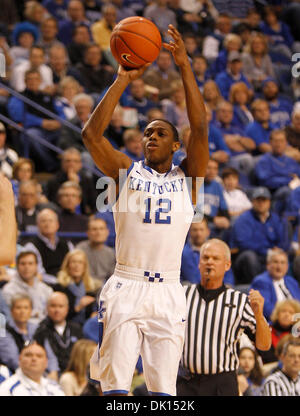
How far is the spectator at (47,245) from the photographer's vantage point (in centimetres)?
786

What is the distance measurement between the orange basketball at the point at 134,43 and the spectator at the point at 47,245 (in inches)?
135

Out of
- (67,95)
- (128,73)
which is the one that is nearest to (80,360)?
(128,73)

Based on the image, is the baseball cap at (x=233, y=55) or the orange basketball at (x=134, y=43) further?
the baseball cap at (x=233, y=55)

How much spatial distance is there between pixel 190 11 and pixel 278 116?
302 cm

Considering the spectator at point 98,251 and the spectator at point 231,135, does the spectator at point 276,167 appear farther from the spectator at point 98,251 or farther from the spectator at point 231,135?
the spectator at point 98,251

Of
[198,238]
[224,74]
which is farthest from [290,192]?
[224,74]

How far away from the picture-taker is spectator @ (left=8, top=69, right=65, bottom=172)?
30.1ft

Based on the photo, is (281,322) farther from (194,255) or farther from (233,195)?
(233,195)

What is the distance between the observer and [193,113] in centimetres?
468

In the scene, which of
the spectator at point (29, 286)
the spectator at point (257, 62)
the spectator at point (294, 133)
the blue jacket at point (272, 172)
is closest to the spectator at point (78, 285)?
the spectator at point (29, 286)

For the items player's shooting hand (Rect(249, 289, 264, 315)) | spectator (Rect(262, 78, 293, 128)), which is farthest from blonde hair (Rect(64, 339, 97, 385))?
spectator (Rect(262, 78, 293, 128))

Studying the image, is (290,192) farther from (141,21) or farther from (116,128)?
(141,21)

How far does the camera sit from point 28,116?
921 centimetres

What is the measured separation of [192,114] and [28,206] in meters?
3.76
